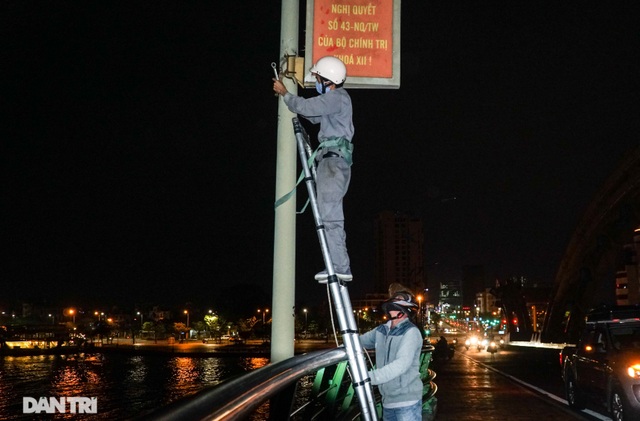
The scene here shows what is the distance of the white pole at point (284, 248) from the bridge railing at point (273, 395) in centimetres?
46

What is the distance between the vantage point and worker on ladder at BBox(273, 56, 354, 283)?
4207 mm

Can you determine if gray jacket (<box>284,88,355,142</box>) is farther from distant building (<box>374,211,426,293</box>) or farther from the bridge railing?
distant building (<box>374,211,426,293</box>)

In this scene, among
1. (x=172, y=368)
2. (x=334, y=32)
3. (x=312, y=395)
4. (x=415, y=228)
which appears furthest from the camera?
(x=415, y=228)

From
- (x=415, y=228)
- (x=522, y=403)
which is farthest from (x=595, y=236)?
(x=415, y=228)

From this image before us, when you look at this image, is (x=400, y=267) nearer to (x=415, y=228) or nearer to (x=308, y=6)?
(x=415, y=228)

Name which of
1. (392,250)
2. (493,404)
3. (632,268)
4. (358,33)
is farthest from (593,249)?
(392,250)

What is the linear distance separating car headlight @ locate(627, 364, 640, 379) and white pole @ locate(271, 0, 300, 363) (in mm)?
8569

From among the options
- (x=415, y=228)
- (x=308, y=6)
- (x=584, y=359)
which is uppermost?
(x=415, y=228)

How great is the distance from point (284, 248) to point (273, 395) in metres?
2.54

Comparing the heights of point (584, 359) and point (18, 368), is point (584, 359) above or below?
above

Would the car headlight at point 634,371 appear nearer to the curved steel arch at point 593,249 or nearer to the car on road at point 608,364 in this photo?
the car on road at point 608,364

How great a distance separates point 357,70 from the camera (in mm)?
5887

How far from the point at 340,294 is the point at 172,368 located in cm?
6062

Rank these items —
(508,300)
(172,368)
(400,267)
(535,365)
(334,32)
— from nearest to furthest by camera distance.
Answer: (334,32) → (535,365) → (172,368) → (508,300) → (400,267)
